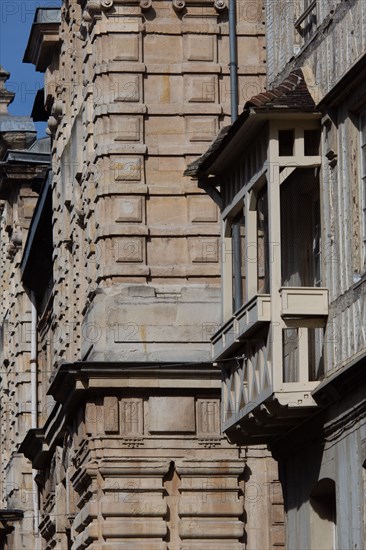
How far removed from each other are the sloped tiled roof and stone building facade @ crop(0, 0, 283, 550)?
310 inches

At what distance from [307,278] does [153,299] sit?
318 inches

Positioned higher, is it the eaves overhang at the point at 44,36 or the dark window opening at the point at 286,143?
the eaves overhang at the point at 44,36

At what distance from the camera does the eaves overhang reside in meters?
42.9

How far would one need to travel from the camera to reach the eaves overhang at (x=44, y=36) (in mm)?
42906

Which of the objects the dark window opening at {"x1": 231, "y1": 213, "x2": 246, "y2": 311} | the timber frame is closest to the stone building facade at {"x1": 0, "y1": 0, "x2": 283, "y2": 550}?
the dark window opening at {"x1": 231, "y1": 213, "x2": 246, "y2": 311}

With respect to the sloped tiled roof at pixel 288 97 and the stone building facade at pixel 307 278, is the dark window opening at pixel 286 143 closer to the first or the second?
the stone building facade at pixel 307 278

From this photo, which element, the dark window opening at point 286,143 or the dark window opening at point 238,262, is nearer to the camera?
the dark window opening at point 286,143

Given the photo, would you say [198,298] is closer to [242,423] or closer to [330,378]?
[242,423]

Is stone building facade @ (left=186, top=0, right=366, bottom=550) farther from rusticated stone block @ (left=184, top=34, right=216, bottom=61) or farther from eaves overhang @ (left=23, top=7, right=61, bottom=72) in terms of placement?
eaves overhang @ (left=23, top=7, right=61, bottom=72)

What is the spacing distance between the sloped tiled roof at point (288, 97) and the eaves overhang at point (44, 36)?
17.2m

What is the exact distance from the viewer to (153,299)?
33.6 metres

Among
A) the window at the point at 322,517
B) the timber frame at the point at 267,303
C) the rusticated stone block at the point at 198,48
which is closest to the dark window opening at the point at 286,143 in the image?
the timber frame at the point at 267,303

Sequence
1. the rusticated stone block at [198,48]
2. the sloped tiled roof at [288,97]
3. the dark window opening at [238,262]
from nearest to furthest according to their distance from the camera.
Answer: the sloped tiled roof at [288,97] → the dark window opening at [238,262] → the rusticated stone block at [198,48]

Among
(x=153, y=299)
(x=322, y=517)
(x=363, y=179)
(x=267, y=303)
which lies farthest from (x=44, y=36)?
(x=363, y=179)
